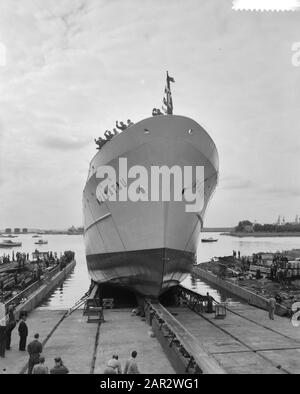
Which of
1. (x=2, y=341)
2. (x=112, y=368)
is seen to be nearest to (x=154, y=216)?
(x=2, y=341)

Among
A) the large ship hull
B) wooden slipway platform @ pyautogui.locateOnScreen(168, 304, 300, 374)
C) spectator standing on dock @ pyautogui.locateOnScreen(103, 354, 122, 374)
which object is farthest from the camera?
the large ship hull

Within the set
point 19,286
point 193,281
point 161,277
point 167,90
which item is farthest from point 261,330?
point 193,281

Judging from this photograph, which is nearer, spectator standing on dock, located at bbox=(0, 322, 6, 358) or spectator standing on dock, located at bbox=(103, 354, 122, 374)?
spectator standing on dock, located at bbox=(103, 354, 122, 374)

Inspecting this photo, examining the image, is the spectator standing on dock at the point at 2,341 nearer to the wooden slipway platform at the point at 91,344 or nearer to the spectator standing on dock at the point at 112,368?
the wooden slipway platform at the point at 91,344

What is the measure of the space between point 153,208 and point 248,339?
5115 mm

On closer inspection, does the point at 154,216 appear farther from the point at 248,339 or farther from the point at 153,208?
the point at 248,339

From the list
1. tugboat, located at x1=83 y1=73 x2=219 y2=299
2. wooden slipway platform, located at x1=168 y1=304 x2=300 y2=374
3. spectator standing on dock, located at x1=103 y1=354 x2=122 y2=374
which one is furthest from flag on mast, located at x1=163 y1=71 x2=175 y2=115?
spectator standing on dock, located at x1=103 y1=354 x2=122 y2=374

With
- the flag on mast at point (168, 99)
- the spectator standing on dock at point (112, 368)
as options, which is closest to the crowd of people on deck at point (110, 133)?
the flag on mast at point (168, 99)

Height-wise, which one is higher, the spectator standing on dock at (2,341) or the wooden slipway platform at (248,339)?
the spectator standing on dock at (2,341)

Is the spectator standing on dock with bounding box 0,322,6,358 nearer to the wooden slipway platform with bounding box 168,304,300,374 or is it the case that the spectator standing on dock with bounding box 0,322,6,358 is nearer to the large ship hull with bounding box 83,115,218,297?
the wooden slipway platform with bounding box 168,304,300,374

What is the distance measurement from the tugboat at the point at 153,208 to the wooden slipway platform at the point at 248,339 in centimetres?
205

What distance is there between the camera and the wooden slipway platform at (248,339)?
8266mm

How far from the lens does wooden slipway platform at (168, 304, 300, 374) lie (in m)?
8.27

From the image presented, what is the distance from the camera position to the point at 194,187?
46.5 ft
